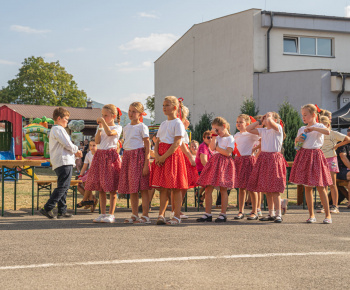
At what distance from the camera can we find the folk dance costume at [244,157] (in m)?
9.12

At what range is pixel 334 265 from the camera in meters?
4.96

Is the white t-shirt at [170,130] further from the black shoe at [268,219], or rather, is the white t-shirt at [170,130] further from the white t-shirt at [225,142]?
the black shoe at [268,219]

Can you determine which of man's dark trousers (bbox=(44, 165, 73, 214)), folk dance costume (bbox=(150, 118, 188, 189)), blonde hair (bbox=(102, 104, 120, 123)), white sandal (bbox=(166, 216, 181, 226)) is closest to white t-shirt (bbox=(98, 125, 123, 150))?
blonde hair (bbox=(102, 104, 120, 123))

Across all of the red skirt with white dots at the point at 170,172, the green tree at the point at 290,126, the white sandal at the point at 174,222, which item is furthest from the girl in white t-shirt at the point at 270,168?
the green tree at the point at 290,126

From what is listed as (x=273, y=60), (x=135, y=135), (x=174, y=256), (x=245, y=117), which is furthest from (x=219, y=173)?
(x=273, y=60)

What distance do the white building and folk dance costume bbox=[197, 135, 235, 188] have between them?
20.2 m

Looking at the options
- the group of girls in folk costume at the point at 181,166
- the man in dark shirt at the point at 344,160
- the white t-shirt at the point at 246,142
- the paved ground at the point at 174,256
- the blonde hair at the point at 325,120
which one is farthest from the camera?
the man in dark shirt at the point at 344,160

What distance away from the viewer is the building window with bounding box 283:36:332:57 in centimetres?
3085

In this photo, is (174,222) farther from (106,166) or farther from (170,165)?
(106,166)

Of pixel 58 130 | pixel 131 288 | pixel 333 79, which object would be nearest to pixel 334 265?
pixel 131 288

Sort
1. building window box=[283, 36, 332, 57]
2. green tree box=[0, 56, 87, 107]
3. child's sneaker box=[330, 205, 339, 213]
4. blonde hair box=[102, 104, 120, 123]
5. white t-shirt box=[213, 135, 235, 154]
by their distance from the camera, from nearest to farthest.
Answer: blonde hair box=[102, 104, 120, 123]
white t-shirt box=[213, 135, 235, 154]
child's sneaker box=[330, 205, 339, 213]
building window box=[283, 36, 332, 57]
green tree box=[0, 56, 87, 107]

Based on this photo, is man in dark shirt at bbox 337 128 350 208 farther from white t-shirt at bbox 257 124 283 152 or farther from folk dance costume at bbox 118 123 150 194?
folk dance costume at bbox 118 123 150 194

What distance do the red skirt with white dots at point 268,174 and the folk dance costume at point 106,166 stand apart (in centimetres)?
233

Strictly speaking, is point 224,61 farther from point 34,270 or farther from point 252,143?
point 34,270
